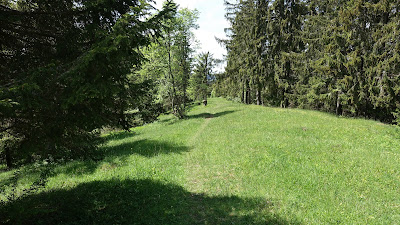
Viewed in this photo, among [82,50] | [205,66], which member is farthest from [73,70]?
[205,66]

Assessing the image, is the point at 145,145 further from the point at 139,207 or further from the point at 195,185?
the point at 139,207

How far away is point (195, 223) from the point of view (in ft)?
18.8

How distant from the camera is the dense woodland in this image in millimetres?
4195

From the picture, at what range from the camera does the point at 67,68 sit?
4.30 meters

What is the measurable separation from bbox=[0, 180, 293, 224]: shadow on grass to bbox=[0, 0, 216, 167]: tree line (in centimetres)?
150

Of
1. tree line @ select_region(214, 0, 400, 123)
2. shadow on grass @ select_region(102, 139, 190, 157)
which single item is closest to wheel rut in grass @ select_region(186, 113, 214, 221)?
shadow on grass @ select_region(102, 139, 190, 157)

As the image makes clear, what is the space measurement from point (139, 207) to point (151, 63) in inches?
699

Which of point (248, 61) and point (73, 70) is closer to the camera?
point (73, 70)

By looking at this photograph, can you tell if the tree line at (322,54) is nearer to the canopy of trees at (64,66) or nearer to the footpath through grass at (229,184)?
the footpath through grass at (229,184)

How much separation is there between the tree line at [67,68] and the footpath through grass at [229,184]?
1682 mm

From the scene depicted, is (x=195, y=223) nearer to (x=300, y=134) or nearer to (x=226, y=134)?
(x=226, y=134)

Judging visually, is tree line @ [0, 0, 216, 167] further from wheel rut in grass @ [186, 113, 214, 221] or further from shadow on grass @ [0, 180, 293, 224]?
wheel rut in grass @ [186, 113, 214, 221]

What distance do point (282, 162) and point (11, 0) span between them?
417 inches

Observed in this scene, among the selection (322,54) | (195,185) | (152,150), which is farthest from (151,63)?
(322,54)
